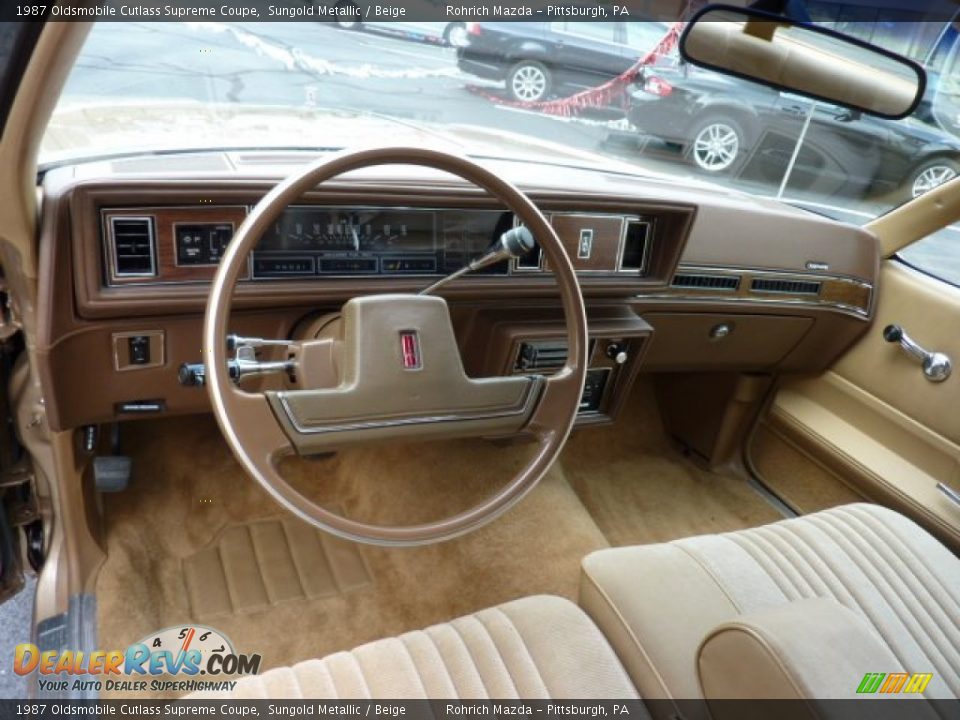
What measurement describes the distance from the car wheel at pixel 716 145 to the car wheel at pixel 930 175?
61 centimetres

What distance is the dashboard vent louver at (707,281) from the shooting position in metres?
2.27

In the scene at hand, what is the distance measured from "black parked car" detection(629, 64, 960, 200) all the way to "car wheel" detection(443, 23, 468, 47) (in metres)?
0.69

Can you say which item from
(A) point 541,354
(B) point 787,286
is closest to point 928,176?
(B) point 787,286

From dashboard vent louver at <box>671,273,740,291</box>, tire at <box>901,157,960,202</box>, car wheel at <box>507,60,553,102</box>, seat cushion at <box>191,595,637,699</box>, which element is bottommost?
seat cushion at <box>191,595,637,699</box>

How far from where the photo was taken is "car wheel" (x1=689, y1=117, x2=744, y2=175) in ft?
9.20

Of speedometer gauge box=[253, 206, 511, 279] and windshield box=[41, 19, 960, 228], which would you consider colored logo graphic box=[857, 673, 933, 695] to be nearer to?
windshield box=[41, 19, 960, 228]

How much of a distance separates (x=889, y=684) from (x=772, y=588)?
0.49 metres

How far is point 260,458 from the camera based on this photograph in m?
1.26

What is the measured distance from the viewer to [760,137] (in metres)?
2.85

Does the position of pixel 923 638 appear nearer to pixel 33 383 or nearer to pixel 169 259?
pixel 169 259

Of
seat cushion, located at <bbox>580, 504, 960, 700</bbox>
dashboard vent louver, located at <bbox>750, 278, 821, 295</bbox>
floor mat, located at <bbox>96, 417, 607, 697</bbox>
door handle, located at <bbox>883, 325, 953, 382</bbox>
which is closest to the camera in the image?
seat cushion, located at <bbox>580, 504, 960, 700</bbox>

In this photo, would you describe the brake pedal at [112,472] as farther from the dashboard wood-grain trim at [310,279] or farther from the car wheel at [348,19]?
the car wheel at [348,19]

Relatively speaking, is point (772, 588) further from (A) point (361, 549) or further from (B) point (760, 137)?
(B) point (760, 137)

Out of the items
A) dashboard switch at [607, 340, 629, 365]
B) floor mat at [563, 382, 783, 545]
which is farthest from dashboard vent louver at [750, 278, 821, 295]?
floor mat at [563, 382, 783, 545]
